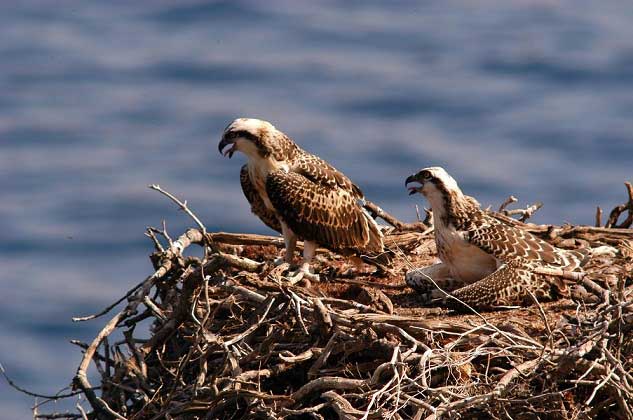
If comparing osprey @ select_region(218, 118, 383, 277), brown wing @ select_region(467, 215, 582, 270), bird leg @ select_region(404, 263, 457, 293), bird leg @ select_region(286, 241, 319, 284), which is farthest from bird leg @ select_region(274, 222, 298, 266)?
brown wing @ select_region(467, 215, 582, 270)

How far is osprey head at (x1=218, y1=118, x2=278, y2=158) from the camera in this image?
11.6 m

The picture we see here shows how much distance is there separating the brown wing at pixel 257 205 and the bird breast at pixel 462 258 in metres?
1.48

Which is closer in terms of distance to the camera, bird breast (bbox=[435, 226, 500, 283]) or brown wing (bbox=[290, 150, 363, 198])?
bird breast (bbox=[435, 226, 500, 283])

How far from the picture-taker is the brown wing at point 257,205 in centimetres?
1192

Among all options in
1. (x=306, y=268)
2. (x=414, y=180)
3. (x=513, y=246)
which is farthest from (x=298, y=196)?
(x=513, y=246)

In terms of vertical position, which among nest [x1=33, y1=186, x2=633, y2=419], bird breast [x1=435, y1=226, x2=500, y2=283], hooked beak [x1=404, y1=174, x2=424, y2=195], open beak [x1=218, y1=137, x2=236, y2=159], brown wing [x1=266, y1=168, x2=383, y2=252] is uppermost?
open beak [x1=218, y1=137, x2=236, y2=159]

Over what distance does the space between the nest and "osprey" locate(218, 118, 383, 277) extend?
531 mm

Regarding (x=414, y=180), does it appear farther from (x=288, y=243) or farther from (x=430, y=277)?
(x=288, y=243)

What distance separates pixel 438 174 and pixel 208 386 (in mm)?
2514

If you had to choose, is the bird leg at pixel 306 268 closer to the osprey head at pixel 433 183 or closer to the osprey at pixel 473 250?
the osprey at pixel 473 250

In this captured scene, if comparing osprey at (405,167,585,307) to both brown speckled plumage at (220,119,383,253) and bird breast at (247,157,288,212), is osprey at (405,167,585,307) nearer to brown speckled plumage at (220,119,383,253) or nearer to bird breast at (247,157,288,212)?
brown speckled plumage at (220,119,383,253)

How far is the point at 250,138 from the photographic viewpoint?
11.6 meters

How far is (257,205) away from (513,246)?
2.19 meters

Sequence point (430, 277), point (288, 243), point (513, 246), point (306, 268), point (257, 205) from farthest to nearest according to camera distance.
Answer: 1. point (257, 205)
2. point (288, 243)
3. point (306, 268)
4. point (430, 277)
5. point (513, 246)
